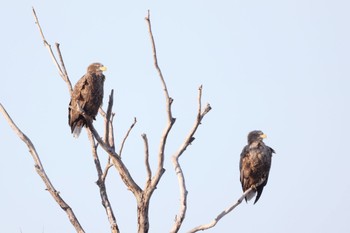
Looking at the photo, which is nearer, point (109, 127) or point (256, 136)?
point (109, 127)

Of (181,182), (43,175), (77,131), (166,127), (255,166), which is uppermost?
(77,131)

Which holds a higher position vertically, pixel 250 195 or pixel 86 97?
pixel 86 97

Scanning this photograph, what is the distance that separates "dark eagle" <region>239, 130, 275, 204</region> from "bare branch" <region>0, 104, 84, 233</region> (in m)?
2.62

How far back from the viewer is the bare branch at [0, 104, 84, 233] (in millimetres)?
6906

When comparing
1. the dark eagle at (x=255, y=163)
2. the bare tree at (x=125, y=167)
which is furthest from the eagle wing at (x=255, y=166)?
the bare tree at (x=125, y=167)

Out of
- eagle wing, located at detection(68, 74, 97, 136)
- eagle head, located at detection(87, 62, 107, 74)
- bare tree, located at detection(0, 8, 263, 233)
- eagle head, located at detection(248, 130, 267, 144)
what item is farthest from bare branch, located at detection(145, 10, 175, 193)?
eagle head, located at detection(87, 62, 107, 74)

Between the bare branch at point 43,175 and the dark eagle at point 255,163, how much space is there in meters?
2.62

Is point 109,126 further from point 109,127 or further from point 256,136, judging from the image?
point 256,136

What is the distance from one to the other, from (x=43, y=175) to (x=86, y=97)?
2.03m

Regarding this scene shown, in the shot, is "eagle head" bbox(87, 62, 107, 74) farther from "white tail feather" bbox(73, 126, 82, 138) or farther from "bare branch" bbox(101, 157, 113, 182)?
"bare branch" bbox(101, 157, 113, 182)

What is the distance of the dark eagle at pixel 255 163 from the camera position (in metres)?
8.66

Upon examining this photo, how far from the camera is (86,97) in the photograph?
877 centimetres

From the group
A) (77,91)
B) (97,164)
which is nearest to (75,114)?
(77,91)

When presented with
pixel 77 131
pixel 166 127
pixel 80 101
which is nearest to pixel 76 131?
pixel 77 131
